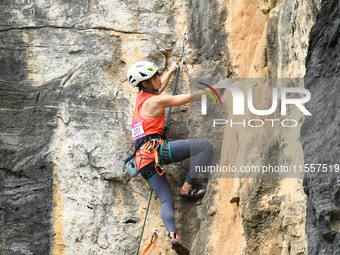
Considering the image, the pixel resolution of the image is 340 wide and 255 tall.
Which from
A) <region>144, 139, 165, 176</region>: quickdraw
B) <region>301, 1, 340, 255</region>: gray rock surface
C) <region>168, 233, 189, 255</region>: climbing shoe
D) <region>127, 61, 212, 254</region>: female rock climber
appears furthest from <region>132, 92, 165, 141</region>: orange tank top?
<region>301, 1, 340, 255</region>: gray rock surface

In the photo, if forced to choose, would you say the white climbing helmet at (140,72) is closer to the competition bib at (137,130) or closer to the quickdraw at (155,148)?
the competition bib at (137,130)

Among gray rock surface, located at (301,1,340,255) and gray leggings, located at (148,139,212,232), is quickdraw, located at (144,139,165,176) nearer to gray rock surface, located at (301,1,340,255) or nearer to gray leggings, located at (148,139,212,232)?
gray leggings, located at (148,139,212,232)

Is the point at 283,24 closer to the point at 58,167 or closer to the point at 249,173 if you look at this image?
the point at 249,173

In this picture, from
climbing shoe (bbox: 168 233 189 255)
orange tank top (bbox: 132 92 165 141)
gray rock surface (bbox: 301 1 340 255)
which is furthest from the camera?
orange tank top (bbox: 132 92 165 141)

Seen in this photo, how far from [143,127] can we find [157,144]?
0.26 metres

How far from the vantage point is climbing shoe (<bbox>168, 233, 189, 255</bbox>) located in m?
7.48

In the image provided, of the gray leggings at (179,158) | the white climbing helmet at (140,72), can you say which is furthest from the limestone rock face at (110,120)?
the white climbing helmet at (140,72)

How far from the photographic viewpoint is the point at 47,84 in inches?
340

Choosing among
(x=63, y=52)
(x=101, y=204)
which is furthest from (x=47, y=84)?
(x=101, y=204)

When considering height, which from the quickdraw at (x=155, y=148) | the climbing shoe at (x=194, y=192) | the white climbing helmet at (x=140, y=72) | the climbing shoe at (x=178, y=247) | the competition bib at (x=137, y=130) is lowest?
the climbing shoe at (x=178, y=247)

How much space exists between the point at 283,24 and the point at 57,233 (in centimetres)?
346

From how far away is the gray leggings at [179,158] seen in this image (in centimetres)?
777

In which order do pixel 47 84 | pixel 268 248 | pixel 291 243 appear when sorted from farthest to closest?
pixel 47 84 < pixel 268 248 < pixel 291 243

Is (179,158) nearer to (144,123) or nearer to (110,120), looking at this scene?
(144,123)
